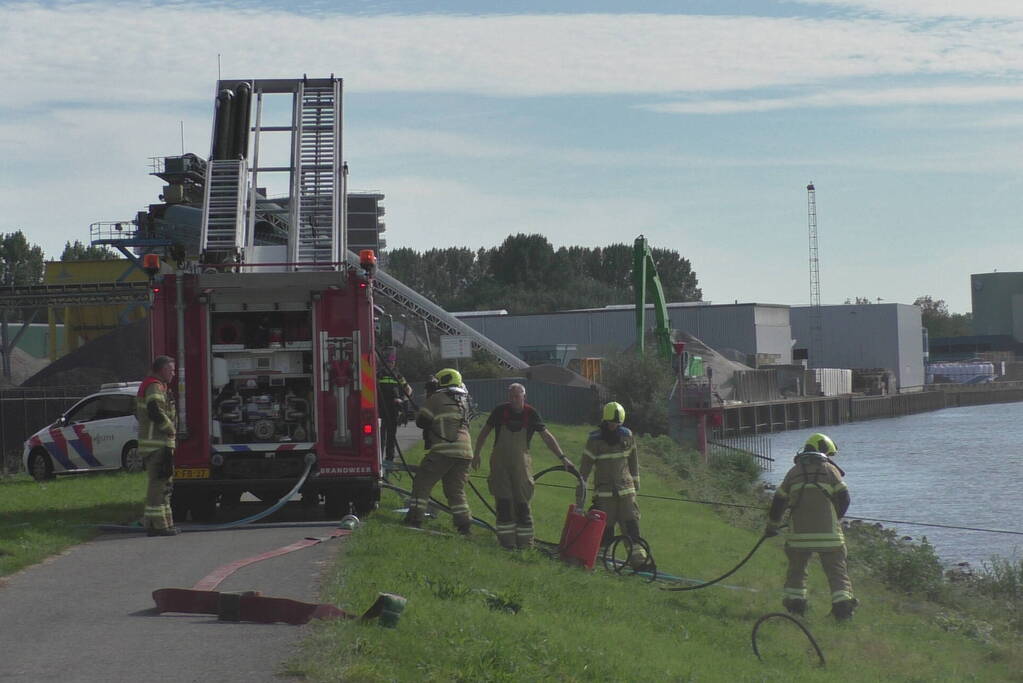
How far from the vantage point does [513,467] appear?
1358cm

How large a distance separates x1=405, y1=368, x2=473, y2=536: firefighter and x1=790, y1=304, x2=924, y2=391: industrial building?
92.5 m

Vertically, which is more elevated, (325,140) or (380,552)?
(325,140)

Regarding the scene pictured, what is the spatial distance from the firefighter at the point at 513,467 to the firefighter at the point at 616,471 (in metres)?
0.50

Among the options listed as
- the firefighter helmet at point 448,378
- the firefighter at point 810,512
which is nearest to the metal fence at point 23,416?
the firefighter helmet at point 448,378

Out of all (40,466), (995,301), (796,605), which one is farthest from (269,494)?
(995,301)

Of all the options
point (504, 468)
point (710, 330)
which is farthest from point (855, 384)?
point (504, 468)

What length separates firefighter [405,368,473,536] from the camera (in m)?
13.8

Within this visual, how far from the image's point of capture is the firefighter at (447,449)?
13.8 meters

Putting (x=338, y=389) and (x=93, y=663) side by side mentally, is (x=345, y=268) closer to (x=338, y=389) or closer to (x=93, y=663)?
(x=338, y=389)

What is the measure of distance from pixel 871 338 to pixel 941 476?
66.1 metres

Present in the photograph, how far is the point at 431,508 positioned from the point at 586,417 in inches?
1514

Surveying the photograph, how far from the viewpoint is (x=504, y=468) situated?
44.7 feet

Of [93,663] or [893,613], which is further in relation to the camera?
[893,613]

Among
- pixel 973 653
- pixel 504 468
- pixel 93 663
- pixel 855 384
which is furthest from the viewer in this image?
pixel 855 384
